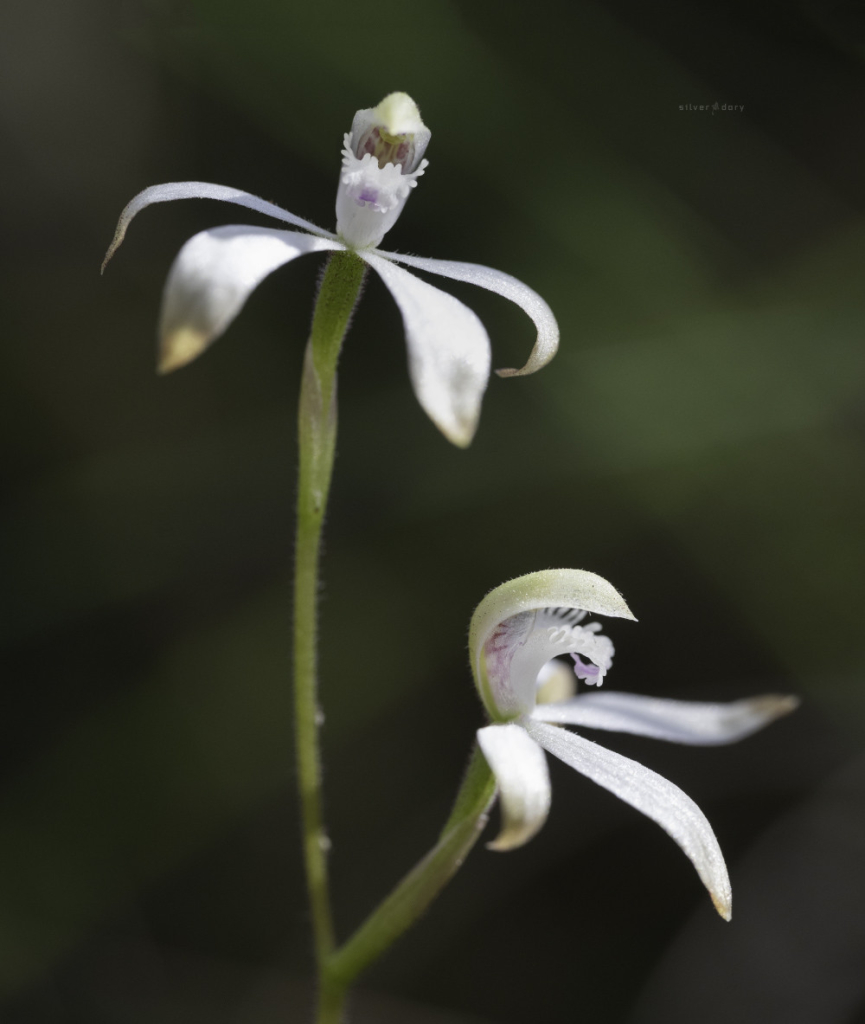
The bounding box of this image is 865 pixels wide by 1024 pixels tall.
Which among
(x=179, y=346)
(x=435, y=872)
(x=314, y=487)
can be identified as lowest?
(x=435, y=872)

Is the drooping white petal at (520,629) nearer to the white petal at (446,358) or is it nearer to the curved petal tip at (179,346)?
the white petal at (446,358)

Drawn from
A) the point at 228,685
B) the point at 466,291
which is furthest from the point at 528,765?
the point at 466,291

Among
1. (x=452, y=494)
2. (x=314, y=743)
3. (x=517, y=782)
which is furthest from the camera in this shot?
(x=452, y=494)

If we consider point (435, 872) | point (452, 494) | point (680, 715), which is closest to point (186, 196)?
point (435, 872)

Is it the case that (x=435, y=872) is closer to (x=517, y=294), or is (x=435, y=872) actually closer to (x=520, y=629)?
(x=520, y=629)

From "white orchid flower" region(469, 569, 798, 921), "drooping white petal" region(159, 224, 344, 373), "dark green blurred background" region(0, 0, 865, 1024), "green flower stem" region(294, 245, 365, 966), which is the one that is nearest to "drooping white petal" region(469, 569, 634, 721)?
"white orchid flower" region(469, 569, 798, 921)

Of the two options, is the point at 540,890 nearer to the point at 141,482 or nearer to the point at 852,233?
the point at 141,482

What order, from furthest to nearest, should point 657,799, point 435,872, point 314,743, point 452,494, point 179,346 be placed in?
point 452,494 < point 314,743 < point 435,872 < point 657,799 < point 179,346
